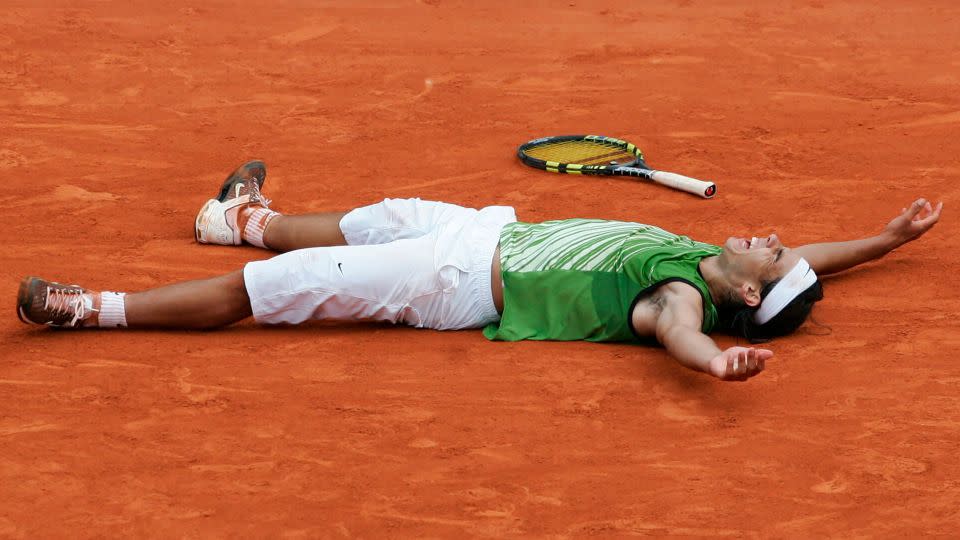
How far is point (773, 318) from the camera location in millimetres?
5328

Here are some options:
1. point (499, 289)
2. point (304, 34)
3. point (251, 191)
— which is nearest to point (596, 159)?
point (251, 191)

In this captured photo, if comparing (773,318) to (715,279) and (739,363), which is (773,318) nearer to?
(715,279)

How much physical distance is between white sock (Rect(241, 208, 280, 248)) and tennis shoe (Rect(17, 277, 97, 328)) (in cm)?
103

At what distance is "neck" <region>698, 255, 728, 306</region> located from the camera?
536 cm

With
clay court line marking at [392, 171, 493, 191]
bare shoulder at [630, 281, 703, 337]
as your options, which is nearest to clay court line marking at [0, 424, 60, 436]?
bare shoulder at [630, 281, 703, 337]

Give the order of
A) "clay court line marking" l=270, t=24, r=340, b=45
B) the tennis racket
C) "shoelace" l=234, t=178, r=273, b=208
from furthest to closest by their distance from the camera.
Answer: "clay court line marking" l=270, t=24, r=340, b=45
the tennis racket
"shoelace" l=234, t=178, r=273, b=208

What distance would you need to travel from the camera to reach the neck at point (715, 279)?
5.36 meters

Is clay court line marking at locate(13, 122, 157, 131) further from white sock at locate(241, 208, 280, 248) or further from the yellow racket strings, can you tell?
the yellow racket strings

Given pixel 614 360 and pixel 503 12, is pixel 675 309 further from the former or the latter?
pixel 503 12

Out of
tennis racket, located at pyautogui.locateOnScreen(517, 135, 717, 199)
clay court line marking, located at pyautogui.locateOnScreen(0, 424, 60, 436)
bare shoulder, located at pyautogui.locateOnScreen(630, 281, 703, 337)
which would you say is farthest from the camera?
tennis racket, located at pyautogui.locateOnScreen(517, 135, 717, 199)

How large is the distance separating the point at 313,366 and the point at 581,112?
3.49 meters

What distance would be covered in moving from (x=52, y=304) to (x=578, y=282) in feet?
6.53

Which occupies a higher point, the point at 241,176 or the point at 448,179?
the point at 241,176

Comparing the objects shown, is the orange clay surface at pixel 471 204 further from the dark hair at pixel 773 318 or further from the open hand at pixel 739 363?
the open hand at pixel 739 363
